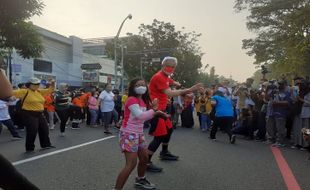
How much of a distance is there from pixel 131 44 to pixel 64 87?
3897 centimetres

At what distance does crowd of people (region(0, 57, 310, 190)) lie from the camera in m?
5.10

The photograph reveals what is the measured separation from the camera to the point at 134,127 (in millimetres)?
5062

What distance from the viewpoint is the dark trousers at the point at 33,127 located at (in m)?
8.60

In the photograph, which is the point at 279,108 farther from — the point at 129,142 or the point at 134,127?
the point at 129,142

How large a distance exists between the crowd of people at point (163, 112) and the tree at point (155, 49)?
32.7 meters

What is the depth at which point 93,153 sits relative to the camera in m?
8.43

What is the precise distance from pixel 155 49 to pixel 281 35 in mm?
20219

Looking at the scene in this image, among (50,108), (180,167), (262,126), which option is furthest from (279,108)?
(50,108)

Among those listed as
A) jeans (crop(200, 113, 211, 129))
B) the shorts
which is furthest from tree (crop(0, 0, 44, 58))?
the shorts

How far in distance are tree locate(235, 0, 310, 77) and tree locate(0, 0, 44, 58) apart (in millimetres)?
12447

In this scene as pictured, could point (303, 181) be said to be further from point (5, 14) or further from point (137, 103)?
point (5, 14)

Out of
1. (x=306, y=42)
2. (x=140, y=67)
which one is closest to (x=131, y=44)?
(x=140, y=67)

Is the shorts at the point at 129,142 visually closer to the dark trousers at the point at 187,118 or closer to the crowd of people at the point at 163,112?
the crowd of people at the point at 163,112

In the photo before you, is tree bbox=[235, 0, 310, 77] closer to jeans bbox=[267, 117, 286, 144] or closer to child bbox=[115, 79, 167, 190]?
jeans bbox=[267, 117, 286, 144]
